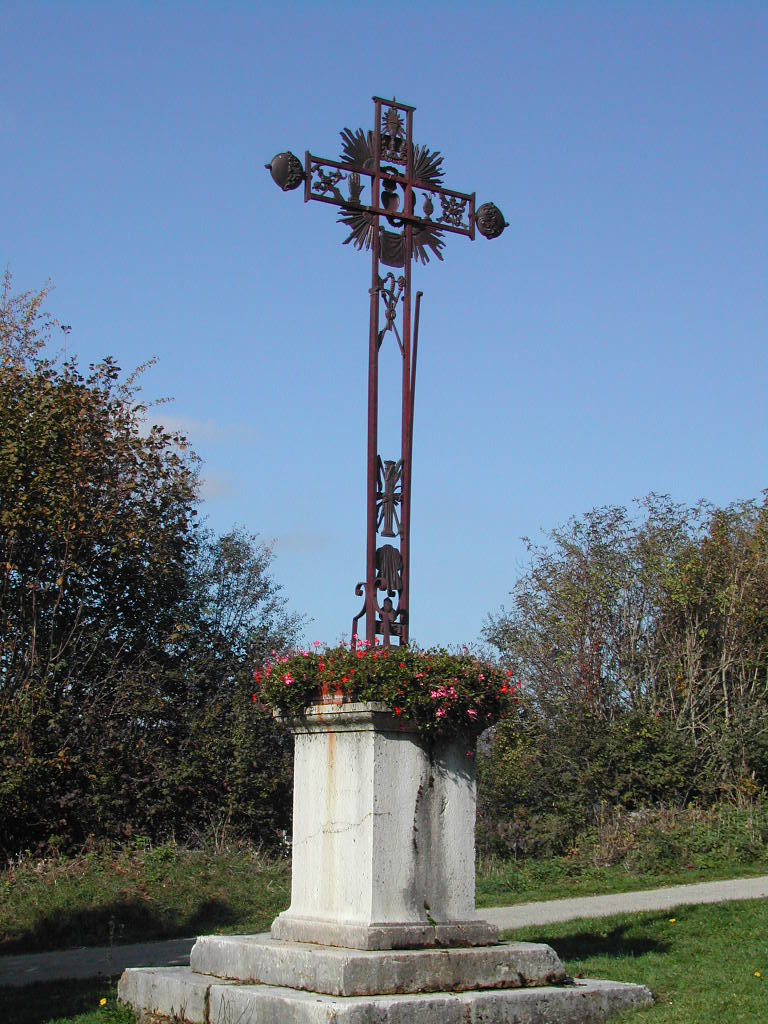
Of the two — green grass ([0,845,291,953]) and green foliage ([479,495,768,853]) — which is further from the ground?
green foliage ([479,495,768,853])

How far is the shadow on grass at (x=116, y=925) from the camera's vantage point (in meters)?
12.0

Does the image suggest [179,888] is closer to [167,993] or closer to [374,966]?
[167,993]

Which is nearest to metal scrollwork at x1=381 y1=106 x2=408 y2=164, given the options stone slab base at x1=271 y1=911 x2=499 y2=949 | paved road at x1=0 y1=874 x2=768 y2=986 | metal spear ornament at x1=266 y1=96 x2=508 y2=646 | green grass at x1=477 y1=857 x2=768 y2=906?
metal spear ornament at x1=266 y1=96 x2=508 y2=646

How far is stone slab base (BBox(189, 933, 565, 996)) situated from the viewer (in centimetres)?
648

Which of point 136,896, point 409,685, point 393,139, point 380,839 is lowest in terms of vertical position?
point 136,896

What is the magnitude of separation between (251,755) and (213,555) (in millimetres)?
3603

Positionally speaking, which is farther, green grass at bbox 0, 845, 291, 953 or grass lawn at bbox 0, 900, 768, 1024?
green grass at bbox 0, 845, 291, 953

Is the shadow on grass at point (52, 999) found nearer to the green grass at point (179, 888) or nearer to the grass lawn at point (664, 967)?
the grass lawn at point (664, 967)

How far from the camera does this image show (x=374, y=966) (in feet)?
21.4

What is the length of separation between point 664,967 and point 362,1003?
3126mm

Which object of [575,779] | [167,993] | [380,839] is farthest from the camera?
[575,779]

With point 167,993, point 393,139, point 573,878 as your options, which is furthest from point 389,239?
point 573,878

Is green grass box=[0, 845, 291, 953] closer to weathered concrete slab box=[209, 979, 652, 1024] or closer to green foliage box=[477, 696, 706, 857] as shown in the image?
green foliage box=[477, 696, 706, 857]

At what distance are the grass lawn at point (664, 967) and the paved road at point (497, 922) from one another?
26.2 inches
